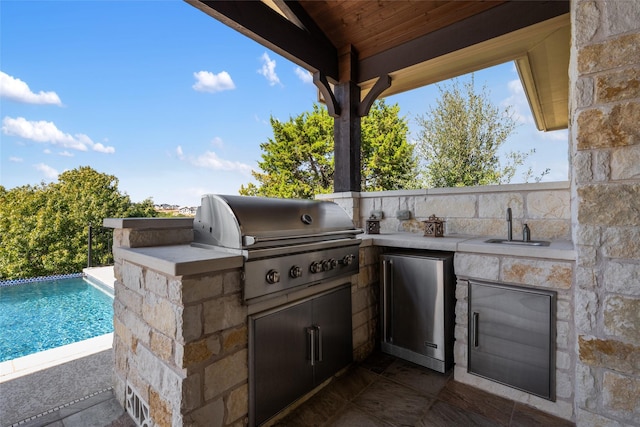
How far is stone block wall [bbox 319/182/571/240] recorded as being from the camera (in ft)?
7.45

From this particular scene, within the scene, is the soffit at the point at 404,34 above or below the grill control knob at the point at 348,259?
above

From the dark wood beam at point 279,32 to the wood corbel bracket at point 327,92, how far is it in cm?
6

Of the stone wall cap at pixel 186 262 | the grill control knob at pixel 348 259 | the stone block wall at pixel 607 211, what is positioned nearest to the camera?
the stone wall cap at pixel 186 262

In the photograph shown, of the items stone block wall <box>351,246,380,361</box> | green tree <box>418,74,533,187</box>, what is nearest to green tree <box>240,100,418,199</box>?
green tree <box>418,74,533,187</box>

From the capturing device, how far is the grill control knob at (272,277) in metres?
1.55

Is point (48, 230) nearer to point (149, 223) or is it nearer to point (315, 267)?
point (149, 223)

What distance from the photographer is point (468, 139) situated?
23.5ft

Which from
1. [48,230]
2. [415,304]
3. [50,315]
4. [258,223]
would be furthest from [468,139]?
[48,230]

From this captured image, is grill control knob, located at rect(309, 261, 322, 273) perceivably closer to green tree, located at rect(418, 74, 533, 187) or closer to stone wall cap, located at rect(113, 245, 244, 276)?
stone wall cap, located at rect(113, 245, 244, 276)

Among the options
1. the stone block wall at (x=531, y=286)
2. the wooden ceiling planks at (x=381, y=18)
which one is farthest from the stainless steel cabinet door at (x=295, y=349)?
the wooden ceiling planks at (x=381, y=18)

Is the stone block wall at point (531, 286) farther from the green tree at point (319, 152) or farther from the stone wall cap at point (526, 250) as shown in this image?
the green tree at point (319, 152)

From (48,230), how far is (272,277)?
11712mm

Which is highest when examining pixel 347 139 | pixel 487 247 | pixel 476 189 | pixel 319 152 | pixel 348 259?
pixel 319 152

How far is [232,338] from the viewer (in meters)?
1.43
